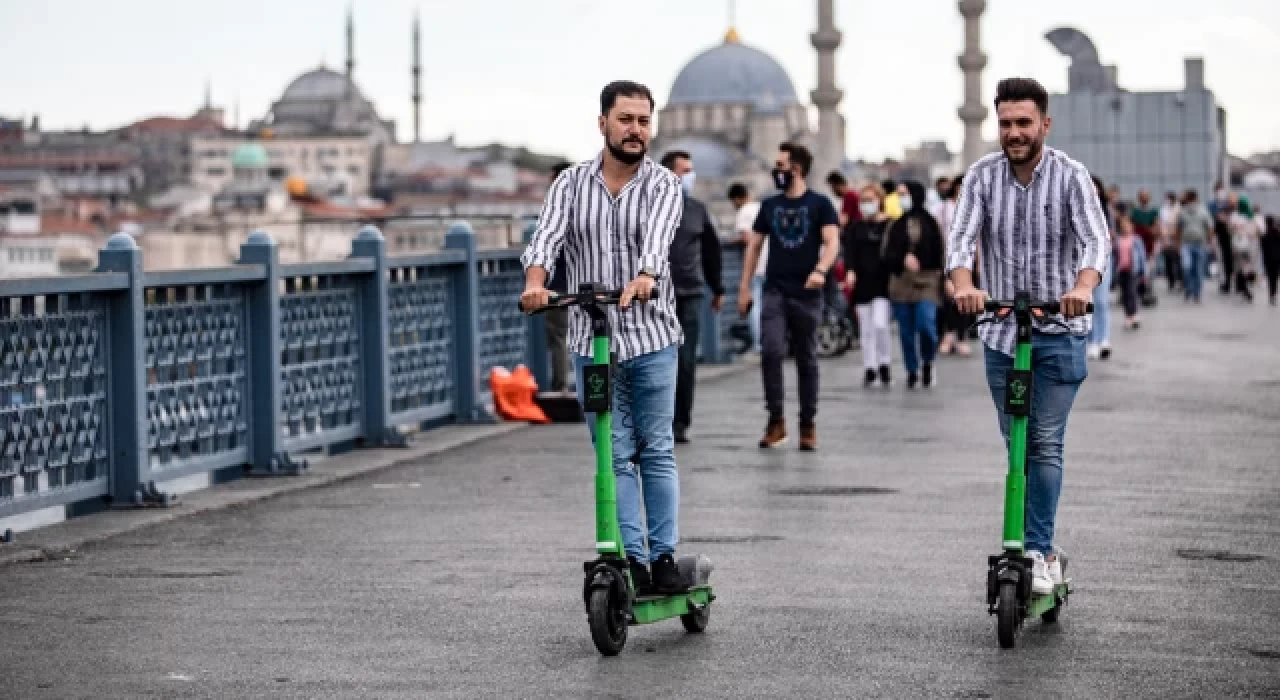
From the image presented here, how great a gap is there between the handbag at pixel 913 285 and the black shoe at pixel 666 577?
1322cm

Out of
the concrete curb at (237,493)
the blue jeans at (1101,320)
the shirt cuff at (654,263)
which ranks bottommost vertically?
the concrete curb at (237,493)

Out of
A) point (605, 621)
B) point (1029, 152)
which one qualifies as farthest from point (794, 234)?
point (605, 621)

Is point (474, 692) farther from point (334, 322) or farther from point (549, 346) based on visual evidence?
point (549, 346)

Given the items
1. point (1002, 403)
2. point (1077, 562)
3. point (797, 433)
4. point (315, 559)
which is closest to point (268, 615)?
point (315, 559)

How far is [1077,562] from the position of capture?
10.6 meters

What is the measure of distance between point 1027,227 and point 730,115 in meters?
184

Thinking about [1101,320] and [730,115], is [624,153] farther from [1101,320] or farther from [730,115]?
[730,115]

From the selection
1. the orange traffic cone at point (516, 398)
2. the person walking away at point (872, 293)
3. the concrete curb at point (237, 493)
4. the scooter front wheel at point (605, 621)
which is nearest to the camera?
the scooter front wheel at point (605, 621)

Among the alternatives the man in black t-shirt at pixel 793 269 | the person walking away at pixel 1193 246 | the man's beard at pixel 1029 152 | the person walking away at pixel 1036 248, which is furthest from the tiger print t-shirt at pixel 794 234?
the person walking away at pixel 1193 246

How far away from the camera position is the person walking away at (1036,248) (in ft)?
28.5

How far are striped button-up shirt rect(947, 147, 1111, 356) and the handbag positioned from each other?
12758 mm

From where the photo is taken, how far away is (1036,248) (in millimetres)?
8812

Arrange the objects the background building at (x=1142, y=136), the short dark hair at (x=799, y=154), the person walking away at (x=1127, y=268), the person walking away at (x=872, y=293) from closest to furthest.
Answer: the short dark hair at (x=799, y=154) < the person walking away at (x=872, y=293) < the person walking away at (x=1127, y=268) < the background building at (x=1142, y=136)

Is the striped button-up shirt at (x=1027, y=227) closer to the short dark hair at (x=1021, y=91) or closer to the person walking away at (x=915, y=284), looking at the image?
the short dark hair at (x=1021, y=91)
